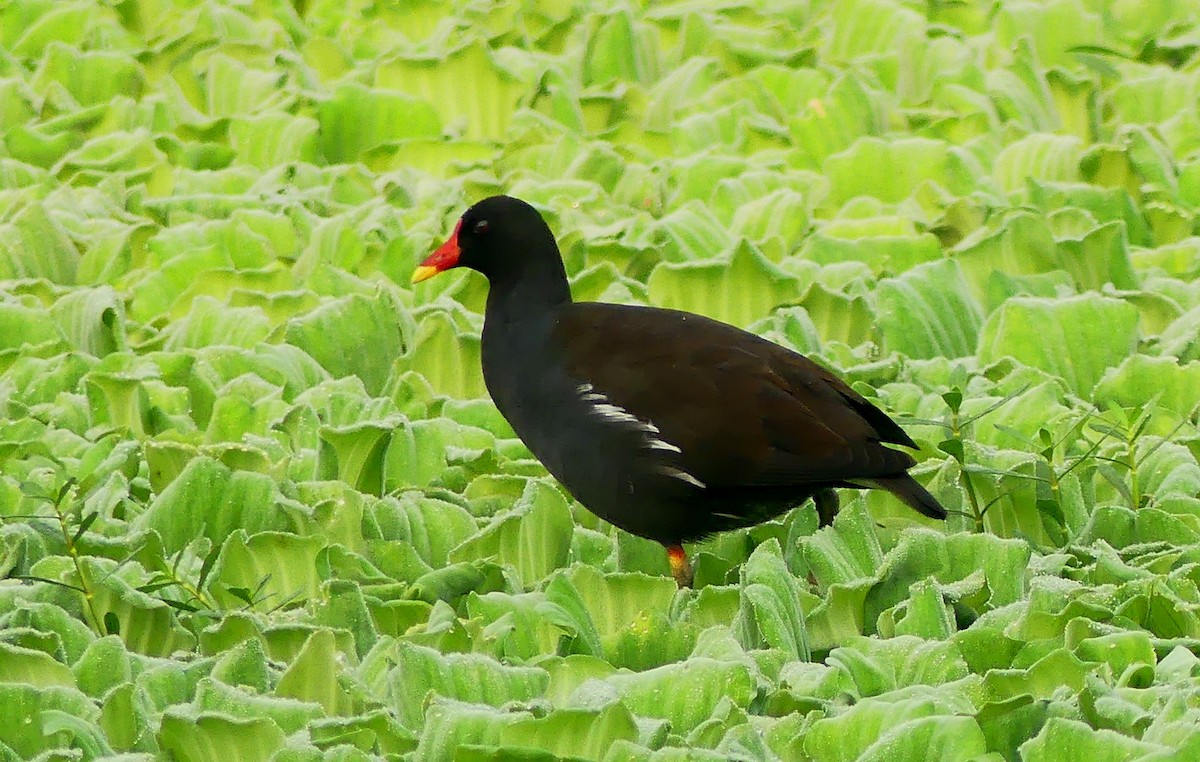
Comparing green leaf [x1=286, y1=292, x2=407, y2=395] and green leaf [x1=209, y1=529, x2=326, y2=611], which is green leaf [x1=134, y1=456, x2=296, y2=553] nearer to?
green leaf [x1=209, y1=529, x2=326, y2=611]

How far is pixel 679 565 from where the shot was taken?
3461 millimetres

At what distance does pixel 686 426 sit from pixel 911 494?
0.38 meters

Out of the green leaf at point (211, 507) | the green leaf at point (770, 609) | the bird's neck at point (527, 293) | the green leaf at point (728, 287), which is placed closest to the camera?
the green leaf at point (770, 609)

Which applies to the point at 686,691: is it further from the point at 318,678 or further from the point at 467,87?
the point at 467,87

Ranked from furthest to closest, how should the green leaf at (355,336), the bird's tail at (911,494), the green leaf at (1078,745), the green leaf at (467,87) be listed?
the green leaf at (467,87), the green leaf at (355,336), the bird's tail at (911,494), the green leaf at (1078,745)

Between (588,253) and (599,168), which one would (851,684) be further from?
(599,168)

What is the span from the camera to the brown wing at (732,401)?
10.8 ft

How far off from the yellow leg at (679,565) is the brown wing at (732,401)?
17 centimetres

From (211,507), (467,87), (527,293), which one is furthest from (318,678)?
(467,87)

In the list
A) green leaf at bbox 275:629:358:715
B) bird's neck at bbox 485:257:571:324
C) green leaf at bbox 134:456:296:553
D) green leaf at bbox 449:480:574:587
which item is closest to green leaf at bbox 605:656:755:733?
green leaf at bbox 275:629:358:715

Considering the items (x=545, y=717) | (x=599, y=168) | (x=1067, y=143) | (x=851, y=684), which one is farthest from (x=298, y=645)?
(x=1067, y=143)

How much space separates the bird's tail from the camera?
3.26 m

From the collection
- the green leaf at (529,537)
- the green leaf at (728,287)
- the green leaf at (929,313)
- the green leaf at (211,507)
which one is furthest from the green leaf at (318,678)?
the green leaf at (929,313)

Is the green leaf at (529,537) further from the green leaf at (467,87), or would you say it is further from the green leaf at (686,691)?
the green leaf at (467,87)
